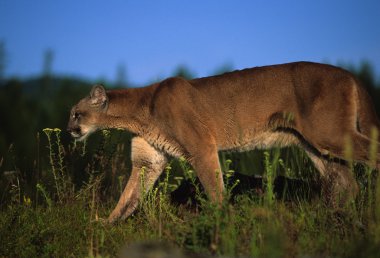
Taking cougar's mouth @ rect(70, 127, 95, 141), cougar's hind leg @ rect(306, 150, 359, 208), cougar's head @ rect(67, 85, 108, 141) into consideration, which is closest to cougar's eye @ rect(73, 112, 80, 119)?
cougar's head @ rect(67, 85, 108, 141)

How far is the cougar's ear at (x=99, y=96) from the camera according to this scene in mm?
7176

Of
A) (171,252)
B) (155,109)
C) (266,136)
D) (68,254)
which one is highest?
(155,109)

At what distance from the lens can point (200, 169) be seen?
21.0ft

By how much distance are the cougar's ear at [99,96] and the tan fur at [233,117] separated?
0.05 feet

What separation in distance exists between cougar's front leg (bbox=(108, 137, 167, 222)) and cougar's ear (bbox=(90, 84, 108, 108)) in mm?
686

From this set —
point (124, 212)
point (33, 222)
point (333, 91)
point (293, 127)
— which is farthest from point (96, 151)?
point (333, 91)

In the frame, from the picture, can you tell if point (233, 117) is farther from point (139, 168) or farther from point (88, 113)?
point (88, 113)

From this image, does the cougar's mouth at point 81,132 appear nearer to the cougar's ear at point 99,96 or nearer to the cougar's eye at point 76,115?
the cougar's eye at point 76,115

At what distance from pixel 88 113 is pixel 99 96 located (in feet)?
0.96

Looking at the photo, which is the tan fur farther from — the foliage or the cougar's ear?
the foliage

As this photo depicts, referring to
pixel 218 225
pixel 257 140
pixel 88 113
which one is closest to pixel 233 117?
pixel 257 140

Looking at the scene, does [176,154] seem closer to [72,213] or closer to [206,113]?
[206,113]

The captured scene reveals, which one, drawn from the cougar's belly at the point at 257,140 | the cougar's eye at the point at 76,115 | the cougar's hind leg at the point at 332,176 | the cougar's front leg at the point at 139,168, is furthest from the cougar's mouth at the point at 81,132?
the cougar's hind leg at the point at 332,176

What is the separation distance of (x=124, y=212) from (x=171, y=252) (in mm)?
3649
